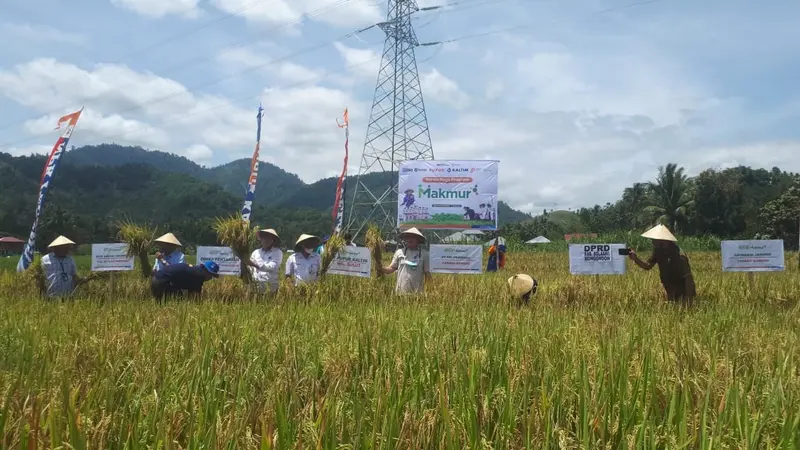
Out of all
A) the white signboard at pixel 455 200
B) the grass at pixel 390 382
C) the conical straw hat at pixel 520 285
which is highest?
the white signboard at pixel 455 200

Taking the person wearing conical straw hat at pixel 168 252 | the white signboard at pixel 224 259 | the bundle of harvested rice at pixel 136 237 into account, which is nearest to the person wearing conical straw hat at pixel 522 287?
the white signboard at pixel 224 259

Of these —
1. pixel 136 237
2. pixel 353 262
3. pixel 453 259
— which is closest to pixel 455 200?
pixel 453 259

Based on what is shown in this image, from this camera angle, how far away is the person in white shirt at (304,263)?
824 cm

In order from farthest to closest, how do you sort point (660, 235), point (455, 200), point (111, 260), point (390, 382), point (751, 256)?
point (455, 200)
point (111, 260)
point (751, 256)
point (660, 235)
point (390, 382)

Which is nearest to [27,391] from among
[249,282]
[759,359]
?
[759,359]

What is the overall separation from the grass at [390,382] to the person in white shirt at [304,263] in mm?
2570

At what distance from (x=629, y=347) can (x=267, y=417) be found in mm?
2310

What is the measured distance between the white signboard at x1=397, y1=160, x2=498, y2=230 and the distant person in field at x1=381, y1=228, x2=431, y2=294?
184cm

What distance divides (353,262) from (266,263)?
49.7 inches

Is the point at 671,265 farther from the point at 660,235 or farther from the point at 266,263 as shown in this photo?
A: the point at 266,263

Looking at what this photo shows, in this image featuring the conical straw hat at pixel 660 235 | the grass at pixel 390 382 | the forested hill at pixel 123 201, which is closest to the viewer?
the grass at pixel 390 382

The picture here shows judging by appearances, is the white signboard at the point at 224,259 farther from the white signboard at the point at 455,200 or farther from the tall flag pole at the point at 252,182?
the tall flag pole at the point at 252,182

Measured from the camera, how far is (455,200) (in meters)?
9.84

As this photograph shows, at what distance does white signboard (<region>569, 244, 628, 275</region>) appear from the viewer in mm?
8492
